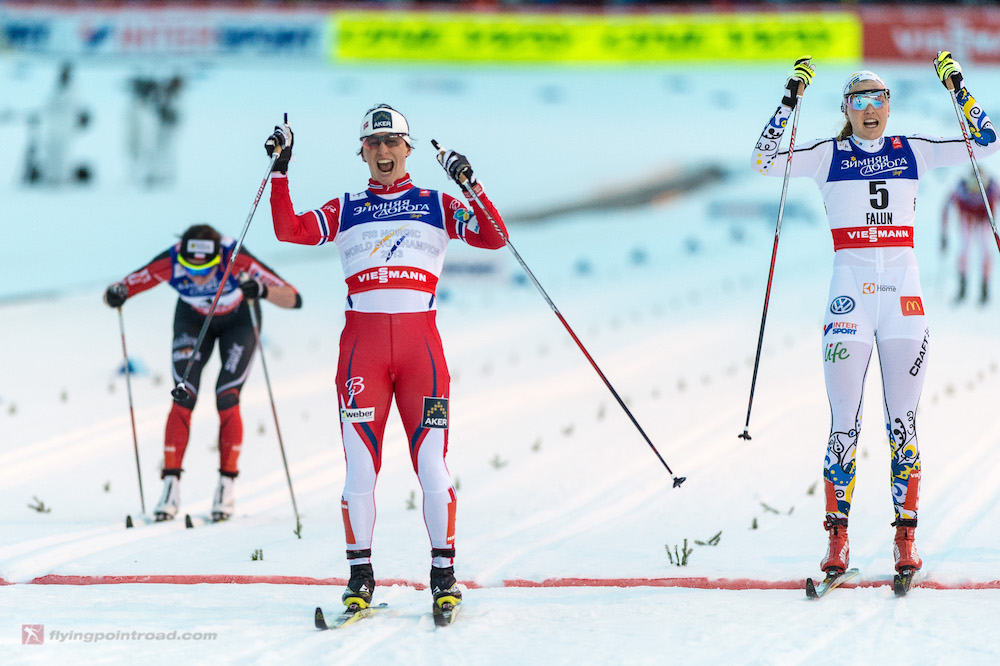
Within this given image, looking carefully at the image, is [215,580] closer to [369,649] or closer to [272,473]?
[369,649]

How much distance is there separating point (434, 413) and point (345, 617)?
34.7 inches

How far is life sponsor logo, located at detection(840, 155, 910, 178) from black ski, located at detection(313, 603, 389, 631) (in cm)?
280

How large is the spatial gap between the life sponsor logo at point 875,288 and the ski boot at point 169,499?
162 inches

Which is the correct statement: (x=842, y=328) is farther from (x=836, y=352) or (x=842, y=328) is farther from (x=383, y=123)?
(x=383, y=123)

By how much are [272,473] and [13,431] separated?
2.64m

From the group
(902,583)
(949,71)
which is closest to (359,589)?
(902,583)

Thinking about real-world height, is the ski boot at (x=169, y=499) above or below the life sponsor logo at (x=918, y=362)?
below

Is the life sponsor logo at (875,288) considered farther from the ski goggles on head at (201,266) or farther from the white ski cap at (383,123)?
the ski goggles on head at (201,266)

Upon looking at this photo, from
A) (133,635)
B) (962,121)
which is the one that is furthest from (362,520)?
(962,121)

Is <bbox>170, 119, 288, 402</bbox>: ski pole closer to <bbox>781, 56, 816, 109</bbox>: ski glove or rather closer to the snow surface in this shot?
the snow surface

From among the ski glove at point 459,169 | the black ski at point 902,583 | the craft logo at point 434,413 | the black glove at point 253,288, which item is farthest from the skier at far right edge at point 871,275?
the black glove at point 253,288

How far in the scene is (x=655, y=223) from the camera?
20.4m

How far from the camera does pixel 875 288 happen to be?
4613 mm

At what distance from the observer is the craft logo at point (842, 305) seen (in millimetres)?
4637
